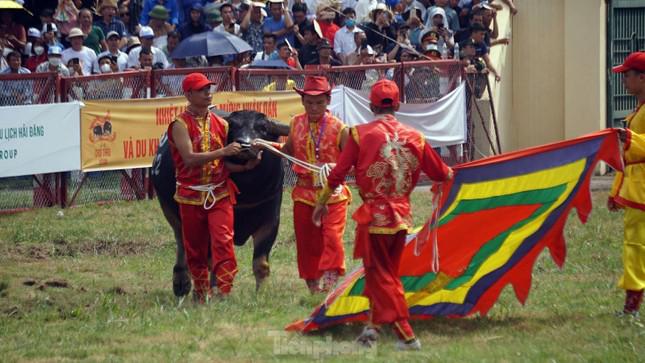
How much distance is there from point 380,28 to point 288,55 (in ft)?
7.75

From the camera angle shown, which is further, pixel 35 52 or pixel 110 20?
pixel 110 20

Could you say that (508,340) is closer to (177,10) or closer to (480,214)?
(480,214)

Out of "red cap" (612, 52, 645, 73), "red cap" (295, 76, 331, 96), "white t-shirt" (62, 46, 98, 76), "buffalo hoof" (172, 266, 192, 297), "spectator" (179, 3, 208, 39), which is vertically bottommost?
"buffalo hoof" (172, 266, 192, 297)

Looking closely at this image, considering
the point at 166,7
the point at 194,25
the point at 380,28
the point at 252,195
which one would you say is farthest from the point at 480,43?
the point at 252,195

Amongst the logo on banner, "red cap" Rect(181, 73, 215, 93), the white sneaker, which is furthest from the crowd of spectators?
the white sneaker

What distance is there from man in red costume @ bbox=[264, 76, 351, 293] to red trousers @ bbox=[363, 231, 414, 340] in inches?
63.9

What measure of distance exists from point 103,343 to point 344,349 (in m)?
1.60

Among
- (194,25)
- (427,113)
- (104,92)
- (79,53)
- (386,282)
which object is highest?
(194,25)

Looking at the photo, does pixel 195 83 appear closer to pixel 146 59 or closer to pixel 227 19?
pixel 146 59

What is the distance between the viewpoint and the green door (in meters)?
A: 19.2

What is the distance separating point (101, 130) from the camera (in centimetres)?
1476

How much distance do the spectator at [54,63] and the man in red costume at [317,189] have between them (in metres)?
6.85

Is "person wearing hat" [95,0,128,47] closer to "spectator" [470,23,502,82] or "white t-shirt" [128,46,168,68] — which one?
"white t-shirt" [128,46,168,68]

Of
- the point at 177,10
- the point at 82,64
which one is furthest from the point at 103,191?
the point at 177,10
